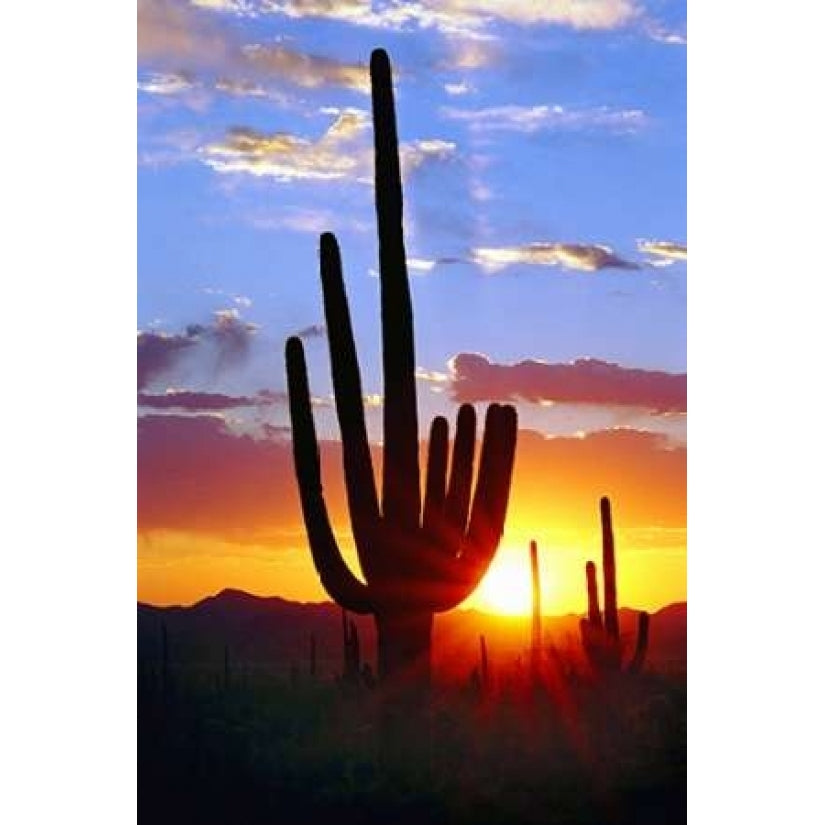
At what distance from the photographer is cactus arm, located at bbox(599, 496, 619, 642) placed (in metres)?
5.64

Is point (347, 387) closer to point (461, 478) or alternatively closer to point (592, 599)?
point (461, 478)

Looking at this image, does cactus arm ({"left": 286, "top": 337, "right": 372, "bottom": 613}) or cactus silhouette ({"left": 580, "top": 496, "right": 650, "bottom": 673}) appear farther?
cactus silhouette ({"left": 580, "top": 496, "right": 650, "bottom": 673})

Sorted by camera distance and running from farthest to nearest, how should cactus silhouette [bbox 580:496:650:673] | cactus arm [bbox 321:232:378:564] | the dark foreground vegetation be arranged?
cactus silhouette [bbox 580:496:650:673] → the dark foreground vegetation → cactus arm [bbox 321:232:378:564]

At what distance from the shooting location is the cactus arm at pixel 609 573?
564cm

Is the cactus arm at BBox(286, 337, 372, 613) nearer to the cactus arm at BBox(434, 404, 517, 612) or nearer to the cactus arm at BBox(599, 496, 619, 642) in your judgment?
the cactus arm at BBox(434, 404, 517, 612)

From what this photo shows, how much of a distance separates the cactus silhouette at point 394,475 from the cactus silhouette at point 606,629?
41cm

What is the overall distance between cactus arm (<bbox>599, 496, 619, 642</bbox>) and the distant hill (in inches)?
5.3

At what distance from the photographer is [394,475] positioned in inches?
216

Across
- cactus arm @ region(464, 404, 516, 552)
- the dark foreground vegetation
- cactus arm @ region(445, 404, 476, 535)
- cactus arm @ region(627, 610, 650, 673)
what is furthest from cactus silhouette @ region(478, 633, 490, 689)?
cactus arm @ region(627, 610, 650, 673)
